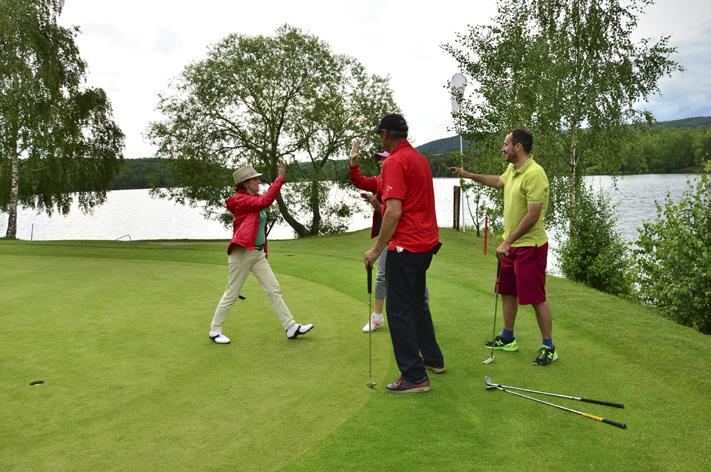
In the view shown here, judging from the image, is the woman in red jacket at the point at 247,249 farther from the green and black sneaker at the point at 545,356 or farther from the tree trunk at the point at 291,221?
the tree trunk at the point at 291,221

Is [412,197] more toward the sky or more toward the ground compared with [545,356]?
more toward the sky

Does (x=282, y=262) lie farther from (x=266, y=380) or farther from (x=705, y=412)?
(x=705, y=412)

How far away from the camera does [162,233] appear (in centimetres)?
4912

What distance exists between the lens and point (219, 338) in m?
6.64

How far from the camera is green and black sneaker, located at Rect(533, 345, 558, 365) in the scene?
566 centimetres

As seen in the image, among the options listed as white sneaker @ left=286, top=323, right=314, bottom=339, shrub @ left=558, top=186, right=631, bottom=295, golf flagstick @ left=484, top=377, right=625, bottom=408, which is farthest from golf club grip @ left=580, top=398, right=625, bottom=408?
shrub @ left=558, top=186, right=631, bottom=295

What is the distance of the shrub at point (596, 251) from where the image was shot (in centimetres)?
1420

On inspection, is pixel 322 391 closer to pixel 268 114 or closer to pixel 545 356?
pixel 545 356

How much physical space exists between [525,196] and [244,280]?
11.4 feet

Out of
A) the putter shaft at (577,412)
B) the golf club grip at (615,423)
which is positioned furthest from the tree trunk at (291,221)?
the golf club grip at (615,423)

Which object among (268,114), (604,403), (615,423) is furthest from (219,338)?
(268,114)

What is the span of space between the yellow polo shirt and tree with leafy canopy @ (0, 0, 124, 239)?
29.7 meters

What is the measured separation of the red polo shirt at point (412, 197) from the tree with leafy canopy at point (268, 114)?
2581 centimetres

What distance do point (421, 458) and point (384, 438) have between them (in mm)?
399
